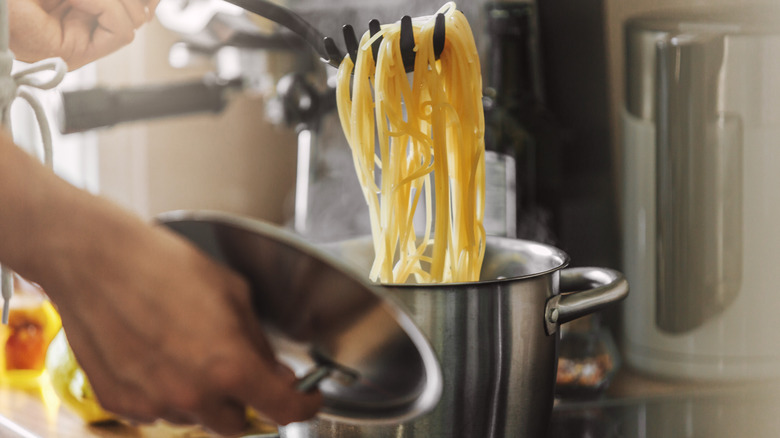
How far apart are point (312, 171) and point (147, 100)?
0.21m

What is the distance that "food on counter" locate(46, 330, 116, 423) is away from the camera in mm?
637

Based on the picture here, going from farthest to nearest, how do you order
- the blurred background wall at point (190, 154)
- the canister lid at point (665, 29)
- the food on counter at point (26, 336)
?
the blurred background wall at point (190, 154) → the food on counter at point (26, 336) → the canister lid at point (665, 29)

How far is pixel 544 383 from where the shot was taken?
0.47 meters

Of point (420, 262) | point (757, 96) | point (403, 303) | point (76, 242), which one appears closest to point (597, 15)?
point (757, 96)

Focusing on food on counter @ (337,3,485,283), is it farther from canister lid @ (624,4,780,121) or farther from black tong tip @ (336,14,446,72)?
canister lid @ (624,4,780,121)

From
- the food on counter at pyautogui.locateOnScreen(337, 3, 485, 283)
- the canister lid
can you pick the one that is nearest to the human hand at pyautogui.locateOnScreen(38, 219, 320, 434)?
the food on counter at pyautogui.locateOnScreen(337, 3, 485, 283)

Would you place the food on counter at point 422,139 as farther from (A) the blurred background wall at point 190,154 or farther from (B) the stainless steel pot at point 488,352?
(A) the blurred background wall at point 190,154

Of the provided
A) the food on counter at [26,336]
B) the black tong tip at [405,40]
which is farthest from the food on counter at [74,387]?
the black tong tip at [405,40]

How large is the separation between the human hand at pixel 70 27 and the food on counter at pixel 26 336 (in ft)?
0.86

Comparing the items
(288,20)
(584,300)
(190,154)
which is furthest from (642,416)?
(190,154)

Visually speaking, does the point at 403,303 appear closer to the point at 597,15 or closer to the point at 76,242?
the point at 76,242

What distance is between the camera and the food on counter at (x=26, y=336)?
2.58 feet

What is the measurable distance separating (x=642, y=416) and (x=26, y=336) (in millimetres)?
607

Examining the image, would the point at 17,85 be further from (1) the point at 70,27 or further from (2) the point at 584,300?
(2) the point at 584,300
